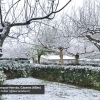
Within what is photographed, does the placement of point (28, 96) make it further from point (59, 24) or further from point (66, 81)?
point (59, 24)

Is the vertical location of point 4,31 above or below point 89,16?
below

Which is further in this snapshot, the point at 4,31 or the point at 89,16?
the point at 89,16

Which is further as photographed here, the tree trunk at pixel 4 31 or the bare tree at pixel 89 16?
the bare tree at pixel 89 16

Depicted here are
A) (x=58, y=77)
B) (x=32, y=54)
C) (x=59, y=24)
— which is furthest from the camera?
(x=32, y=54)

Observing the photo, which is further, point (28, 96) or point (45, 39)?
point (45, 39)

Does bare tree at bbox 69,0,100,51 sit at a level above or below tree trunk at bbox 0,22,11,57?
above

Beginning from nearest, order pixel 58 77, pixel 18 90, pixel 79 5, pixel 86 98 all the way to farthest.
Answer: pixel 18 90, pixel 86 98, pixel 79 5, pixel 58 77

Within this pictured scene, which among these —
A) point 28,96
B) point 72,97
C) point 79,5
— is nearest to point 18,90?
point 28,96

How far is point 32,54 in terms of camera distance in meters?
Answer: 21.1

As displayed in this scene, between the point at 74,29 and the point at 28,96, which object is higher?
the point at 74,29

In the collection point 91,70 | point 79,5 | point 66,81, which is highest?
point 79,5

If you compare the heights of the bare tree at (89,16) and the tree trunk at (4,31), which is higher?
the bare tree at (89,16)

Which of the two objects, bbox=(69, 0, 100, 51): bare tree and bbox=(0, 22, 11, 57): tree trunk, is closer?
bbox=(0, 22, 11, 57): tree trunk

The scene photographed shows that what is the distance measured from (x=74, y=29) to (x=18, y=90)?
7.32 meters
